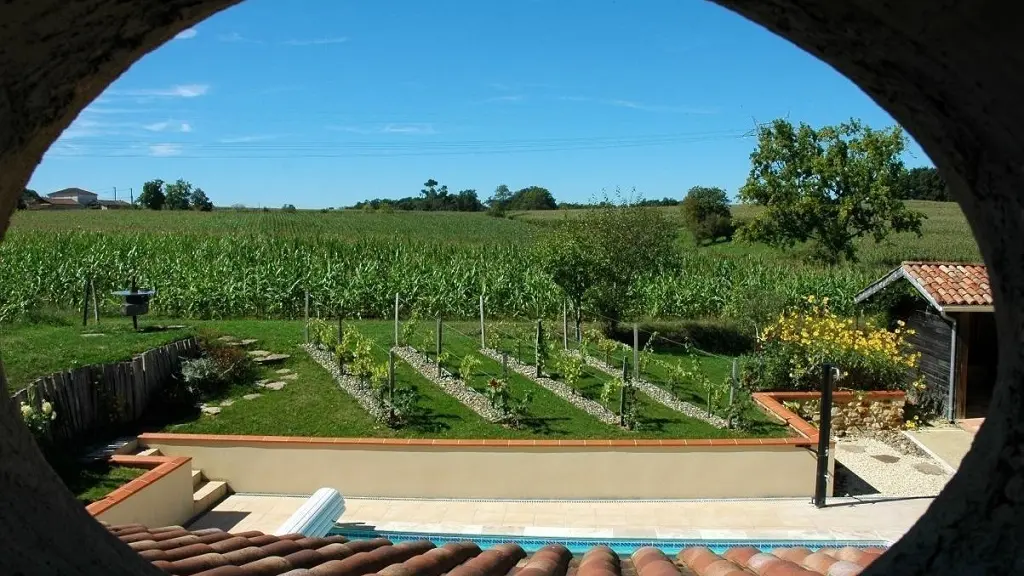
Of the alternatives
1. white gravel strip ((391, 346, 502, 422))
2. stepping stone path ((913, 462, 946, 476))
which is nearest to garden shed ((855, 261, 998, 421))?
stepping stone path ((913, 462, 946, 476))

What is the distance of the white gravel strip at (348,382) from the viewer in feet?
36.0

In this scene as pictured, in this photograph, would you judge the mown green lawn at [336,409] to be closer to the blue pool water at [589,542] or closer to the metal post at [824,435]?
the metal post at [824,435]

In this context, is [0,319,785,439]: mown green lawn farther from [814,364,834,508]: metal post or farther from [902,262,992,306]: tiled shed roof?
[902,262,992,306]: tiled shed roof

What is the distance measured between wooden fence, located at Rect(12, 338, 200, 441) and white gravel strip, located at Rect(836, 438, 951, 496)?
11.0 metres

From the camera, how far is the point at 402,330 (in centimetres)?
1560

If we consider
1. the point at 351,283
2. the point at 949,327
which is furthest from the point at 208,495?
the point at 949,327

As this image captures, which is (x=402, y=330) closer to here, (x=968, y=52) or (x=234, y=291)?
(x=234, y=291)

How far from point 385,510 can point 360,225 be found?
43.9 metres

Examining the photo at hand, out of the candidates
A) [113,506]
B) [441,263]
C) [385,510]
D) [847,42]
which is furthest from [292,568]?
[441,263]

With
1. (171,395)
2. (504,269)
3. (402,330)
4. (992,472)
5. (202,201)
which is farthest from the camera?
(202,201)

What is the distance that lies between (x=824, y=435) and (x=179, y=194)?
90.0 meters

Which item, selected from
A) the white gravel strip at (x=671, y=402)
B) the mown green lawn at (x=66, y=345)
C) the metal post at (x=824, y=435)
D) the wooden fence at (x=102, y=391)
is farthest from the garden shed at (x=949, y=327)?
the mown green lawn at (x=66, y=345)

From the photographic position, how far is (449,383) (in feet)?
39.8

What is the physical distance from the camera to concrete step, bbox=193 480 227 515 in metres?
8.92
